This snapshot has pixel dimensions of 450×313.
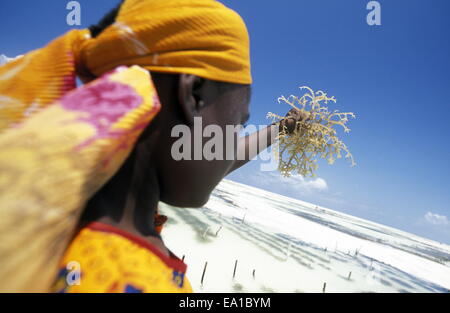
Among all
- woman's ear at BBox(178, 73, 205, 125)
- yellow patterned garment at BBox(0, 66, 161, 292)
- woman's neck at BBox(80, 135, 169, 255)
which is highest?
woman's ear at BBox(178, 73, 205, 125)

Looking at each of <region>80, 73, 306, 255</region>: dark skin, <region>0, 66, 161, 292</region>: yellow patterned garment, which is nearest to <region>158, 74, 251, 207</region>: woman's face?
<region>80, 73, 306, 255</region>: dark skin

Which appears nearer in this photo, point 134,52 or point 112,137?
point 112,137

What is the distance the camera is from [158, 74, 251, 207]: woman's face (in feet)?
2.82

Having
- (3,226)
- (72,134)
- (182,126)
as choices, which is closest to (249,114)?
(182,126)

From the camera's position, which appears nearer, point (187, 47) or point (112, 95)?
point (112, 95)

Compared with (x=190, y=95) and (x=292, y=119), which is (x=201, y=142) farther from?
(x=292, y=119)

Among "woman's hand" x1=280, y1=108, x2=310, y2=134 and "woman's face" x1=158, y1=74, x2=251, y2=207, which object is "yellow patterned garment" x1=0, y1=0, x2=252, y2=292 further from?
"woman's hand" x1=280, y1=108, x2=310, y2=134

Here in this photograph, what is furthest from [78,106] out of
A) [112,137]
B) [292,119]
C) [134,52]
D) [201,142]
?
[292,119]

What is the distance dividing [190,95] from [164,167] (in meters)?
0.28

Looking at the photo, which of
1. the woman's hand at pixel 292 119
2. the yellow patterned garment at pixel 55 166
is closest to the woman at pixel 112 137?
the yellow patterned garment at pixel 55 166

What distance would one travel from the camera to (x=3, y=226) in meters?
0.42

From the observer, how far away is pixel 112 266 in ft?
2.15
